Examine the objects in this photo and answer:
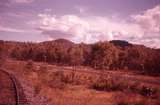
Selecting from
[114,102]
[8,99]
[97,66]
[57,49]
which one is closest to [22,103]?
[8,99]

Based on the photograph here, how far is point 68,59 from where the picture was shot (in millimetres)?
79438

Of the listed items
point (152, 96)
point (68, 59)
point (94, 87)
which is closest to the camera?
point (152, 96)

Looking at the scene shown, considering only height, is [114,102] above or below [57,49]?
below

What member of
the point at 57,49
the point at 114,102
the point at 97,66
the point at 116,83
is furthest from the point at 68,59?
the point at 114,102

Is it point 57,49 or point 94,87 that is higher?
point 57,49

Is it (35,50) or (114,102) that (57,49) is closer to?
(35,50)

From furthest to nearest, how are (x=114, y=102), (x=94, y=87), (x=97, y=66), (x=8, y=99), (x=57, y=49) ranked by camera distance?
(x=57, y=49), (x=97, y=66), (x=94, y=87), (x=114, y=102), (x=8, y=99)

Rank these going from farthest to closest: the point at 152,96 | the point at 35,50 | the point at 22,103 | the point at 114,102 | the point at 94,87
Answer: the point at 35,50
the point at 94,87
the point at 152,96
the point at 114,102
the point at 22,103

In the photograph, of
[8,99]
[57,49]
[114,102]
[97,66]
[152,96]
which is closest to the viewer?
[8,99]

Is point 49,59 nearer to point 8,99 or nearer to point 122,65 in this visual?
point 122,65

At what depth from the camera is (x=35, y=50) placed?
95812mm

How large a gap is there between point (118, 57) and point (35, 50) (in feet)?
134

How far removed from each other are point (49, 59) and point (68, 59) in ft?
43.7

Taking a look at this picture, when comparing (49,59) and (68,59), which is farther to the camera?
(49,59)
